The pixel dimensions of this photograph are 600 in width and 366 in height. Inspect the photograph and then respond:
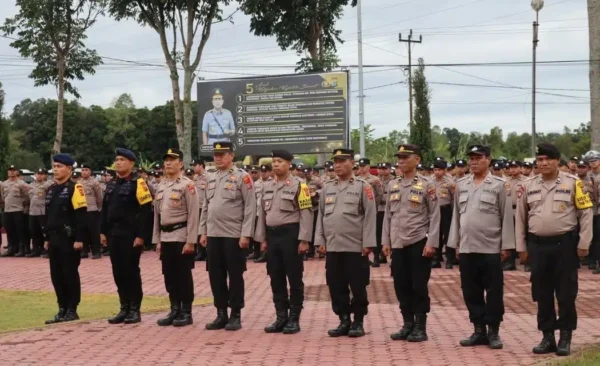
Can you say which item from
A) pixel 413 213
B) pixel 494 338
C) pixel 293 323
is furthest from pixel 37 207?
pixel 494 338

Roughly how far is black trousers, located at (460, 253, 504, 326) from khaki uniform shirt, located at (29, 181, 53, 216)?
48.5ft

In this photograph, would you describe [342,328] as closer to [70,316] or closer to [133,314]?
[133,314]

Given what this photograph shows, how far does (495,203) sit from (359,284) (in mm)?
1851

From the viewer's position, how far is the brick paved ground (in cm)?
904

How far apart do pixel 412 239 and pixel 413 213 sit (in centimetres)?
30

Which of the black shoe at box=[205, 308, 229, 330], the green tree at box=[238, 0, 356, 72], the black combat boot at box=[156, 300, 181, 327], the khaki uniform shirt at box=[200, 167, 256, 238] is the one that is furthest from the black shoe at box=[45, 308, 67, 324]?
the green tree at box=[238, 0, 356, 72]

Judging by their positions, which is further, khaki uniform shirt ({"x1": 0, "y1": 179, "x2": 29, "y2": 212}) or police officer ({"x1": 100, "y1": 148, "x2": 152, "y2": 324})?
khaki uniform shirt ({"x1": 0, "y1": 179, "x2": 29, "y2": 212})

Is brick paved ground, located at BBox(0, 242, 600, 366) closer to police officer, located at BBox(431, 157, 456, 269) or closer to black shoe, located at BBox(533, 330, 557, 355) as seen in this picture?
black shoe, located at BBox(533, 330, 557, 355)

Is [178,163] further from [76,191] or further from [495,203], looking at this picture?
[495,203]

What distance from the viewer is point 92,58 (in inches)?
1578

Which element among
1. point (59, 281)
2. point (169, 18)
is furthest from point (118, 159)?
point (169, 18)

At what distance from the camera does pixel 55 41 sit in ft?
127

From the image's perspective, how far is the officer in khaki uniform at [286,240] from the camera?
10.9 meters

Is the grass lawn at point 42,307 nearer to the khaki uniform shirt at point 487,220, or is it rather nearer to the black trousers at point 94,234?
the khaki uniform shirt at point 487,220
